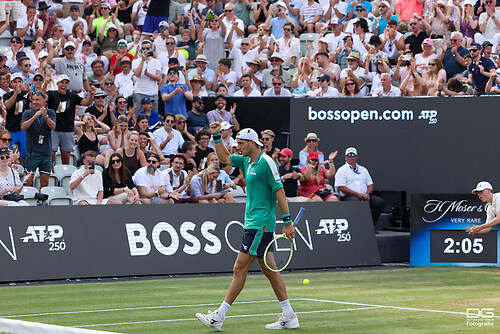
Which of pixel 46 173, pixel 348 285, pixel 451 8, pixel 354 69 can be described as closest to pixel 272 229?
pixel 348 285

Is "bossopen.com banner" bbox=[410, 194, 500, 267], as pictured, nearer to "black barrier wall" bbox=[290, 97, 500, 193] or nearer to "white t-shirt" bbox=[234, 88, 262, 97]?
"black barrier wall" bbox=[290, 97, 500, 193]

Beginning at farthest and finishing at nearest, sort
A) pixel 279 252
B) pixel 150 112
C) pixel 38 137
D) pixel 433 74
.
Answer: pixel 433 74 < pixel 150 112 < pixel 38 137 < pixel 279 252

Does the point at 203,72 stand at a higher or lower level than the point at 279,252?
higher

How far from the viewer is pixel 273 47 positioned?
2289cm

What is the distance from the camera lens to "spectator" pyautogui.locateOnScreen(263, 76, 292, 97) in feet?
68.5

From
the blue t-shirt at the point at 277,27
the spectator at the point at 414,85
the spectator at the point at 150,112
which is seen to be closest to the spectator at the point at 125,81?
the spectator at the point at 150,112

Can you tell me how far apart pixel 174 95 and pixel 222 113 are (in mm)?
1198

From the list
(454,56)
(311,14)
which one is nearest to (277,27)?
(311,14)

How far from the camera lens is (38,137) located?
→ 17453 mm

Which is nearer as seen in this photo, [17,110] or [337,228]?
[17,110]

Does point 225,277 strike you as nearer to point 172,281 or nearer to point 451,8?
point 172,281

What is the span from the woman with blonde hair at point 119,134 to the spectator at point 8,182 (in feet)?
9.08

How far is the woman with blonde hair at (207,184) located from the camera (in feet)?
57.5

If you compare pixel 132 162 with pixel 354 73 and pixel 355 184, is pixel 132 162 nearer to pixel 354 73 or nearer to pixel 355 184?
pixel 355 184
